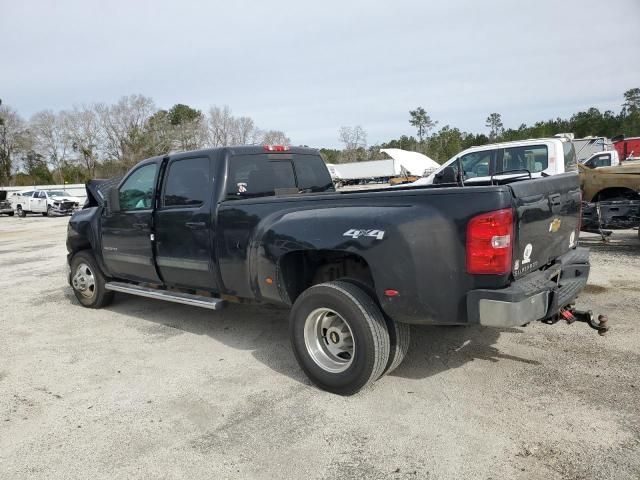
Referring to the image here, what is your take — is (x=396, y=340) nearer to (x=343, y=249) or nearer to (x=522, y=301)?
(x=343, y=249)

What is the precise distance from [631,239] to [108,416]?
32.5 ft

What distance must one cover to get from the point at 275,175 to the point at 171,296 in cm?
162

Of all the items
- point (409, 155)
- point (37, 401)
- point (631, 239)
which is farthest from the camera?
point (409, 155)

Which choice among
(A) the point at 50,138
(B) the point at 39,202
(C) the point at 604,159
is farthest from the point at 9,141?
(C) the point at 604,159

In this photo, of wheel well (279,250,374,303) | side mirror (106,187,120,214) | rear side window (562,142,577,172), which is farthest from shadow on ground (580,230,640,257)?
side mirror (106,187,120,214)

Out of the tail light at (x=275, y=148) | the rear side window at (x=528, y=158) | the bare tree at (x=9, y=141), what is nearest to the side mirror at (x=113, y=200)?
the tail light at (x=275, y=148)

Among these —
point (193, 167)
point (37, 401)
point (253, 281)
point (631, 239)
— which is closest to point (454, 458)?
point (253, 281)

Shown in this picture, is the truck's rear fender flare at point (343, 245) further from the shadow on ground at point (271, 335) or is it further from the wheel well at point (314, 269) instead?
the shadow on ground at point (271, 335)

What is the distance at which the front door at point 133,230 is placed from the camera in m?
5.14

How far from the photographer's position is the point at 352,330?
11.0 ft

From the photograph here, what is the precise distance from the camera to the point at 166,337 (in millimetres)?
5102

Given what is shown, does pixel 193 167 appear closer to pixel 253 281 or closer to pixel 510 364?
pixel 253 281

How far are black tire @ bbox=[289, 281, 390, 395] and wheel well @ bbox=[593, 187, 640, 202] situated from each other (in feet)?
24.5

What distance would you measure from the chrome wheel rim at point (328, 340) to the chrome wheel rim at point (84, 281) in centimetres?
376
